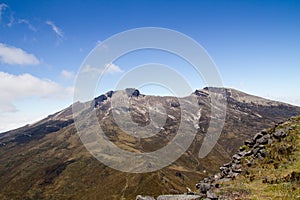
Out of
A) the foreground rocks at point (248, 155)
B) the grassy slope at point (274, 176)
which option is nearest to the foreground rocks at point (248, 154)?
the foreground rocks at point (248, 155)

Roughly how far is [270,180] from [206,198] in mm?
7219

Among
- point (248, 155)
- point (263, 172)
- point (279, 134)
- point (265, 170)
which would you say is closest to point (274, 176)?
point (263, 172)

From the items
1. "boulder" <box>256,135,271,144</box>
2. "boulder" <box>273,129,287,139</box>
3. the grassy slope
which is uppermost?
"boulder" <box>273,129,287,139</box>

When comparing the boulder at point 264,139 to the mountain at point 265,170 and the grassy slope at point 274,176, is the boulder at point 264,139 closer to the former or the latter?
the mountain at point 265,170

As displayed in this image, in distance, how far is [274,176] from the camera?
1014 inches

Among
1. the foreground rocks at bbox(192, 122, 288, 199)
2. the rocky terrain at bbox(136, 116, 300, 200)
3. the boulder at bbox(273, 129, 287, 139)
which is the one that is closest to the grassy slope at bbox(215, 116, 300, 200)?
the rocky terrain at bbox(136, 116, 300, 200)

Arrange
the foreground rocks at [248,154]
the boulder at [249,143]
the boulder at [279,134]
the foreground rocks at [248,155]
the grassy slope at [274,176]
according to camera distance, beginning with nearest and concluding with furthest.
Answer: the grassy slope at [274,176], the foreground rocks at [248,155], the foreground rocks at [248,154], the boulder at [279,134], the boulder at [249,143]

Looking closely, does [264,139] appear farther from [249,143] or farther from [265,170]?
[265,170]

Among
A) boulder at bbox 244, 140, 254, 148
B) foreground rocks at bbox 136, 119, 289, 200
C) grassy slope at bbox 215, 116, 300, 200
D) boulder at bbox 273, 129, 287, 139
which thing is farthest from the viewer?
boulder at bbox 244, 140, 254, 148

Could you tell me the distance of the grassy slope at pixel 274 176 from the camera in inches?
844

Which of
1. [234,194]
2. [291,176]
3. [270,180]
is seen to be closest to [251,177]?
[270,180]

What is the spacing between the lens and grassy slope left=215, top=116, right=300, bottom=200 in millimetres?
21427

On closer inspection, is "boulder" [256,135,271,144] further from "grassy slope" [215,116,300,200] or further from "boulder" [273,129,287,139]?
"grassy slope" [215,116,300,200]

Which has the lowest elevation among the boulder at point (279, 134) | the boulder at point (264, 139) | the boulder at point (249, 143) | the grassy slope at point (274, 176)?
the grassy slope at point (274, 176)
